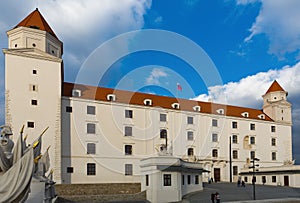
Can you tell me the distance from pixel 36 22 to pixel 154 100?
20.6m

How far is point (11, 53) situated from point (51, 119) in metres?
8.96

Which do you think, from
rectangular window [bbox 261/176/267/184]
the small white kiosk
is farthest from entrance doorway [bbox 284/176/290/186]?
the small white kiosk

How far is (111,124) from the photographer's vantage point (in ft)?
143

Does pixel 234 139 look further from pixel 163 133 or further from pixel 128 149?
pixel 128 149

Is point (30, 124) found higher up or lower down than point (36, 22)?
lower down

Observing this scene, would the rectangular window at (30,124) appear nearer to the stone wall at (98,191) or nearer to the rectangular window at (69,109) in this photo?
the rectangular window at (69,109)

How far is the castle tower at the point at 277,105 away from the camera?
5851 cm

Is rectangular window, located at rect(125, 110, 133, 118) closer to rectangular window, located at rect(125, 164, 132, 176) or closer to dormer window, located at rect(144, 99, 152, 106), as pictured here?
dormer window, located at rect(144, 99, 152, 106)

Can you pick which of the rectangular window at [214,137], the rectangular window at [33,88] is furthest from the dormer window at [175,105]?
the rectangular window at [33,88]

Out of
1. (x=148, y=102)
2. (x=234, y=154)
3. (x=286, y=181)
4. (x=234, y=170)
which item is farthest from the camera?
(x=234, y=154)

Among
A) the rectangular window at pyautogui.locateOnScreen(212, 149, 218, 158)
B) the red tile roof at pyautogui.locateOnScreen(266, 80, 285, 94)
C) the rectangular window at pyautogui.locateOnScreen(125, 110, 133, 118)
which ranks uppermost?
the red tile roof at pyautogui.locateOnScreen(266, 80, 285, 94)

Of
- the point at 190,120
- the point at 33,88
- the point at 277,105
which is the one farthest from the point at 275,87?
the point at 33,88

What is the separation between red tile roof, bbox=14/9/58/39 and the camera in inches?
1542

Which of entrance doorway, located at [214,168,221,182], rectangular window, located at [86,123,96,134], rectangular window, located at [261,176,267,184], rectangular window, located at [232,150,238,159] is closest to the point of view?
rectangular window, located at [86,123,96,134]
